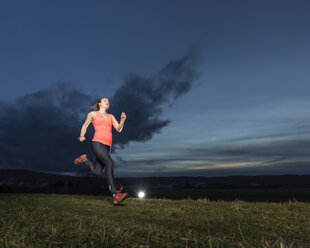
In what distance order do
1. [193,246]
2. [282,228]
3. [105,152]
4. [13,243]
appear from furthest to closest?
1. [105,152]
2. [282,228]
3. [193,246]
4. [13,243]

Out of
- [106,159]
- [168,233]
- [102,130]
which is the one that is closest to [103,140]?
[102,130]

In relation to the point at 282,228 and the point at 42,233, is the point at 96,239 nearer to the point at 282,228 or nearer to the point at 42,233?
the point at 42,233

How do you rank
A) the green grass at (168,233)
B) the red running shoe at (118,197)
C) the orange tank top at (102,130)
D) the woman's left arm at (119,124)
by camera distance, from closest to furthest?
the green grass at (168,233)
the red running shoe at (118,197)
the orange tank top at (102,130)
the woman's left arm at (119,124)

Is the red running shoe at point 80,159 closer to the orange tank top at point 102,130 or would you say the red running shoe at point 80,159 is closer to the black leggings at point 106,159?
the black leggings at point 106,159

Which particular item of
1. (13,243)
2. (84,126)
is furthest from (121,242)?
(84,126)

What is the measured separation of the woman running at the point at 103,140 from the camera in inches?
308

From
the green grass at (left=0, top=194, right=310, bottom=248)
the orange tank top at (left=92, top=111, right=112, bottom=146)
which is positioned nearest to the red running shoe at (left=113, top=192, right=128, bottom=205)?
the orange tank top at (left=92, top=111, right=112, bottom=146)

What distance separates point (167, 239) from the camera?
2.96 m

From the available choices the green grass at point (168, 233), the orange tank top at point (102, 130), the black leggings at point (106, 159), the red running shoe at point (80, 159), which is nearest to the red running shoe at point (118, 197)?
the black leggings at point (106, 159)

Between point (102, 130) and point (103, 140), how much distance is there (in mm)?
315

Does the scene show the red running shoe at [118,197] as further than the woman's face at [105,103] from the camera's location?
No

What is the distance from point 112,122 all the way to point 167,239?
5.92 metres

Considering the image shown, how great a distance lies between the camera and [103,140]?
791 centimetres

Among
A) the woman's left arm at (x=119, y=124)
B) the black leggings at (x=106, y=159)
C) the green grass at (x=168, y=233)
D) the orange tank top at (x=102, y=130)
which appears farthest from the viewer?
the woman's left arm at (x=119, y=124)
